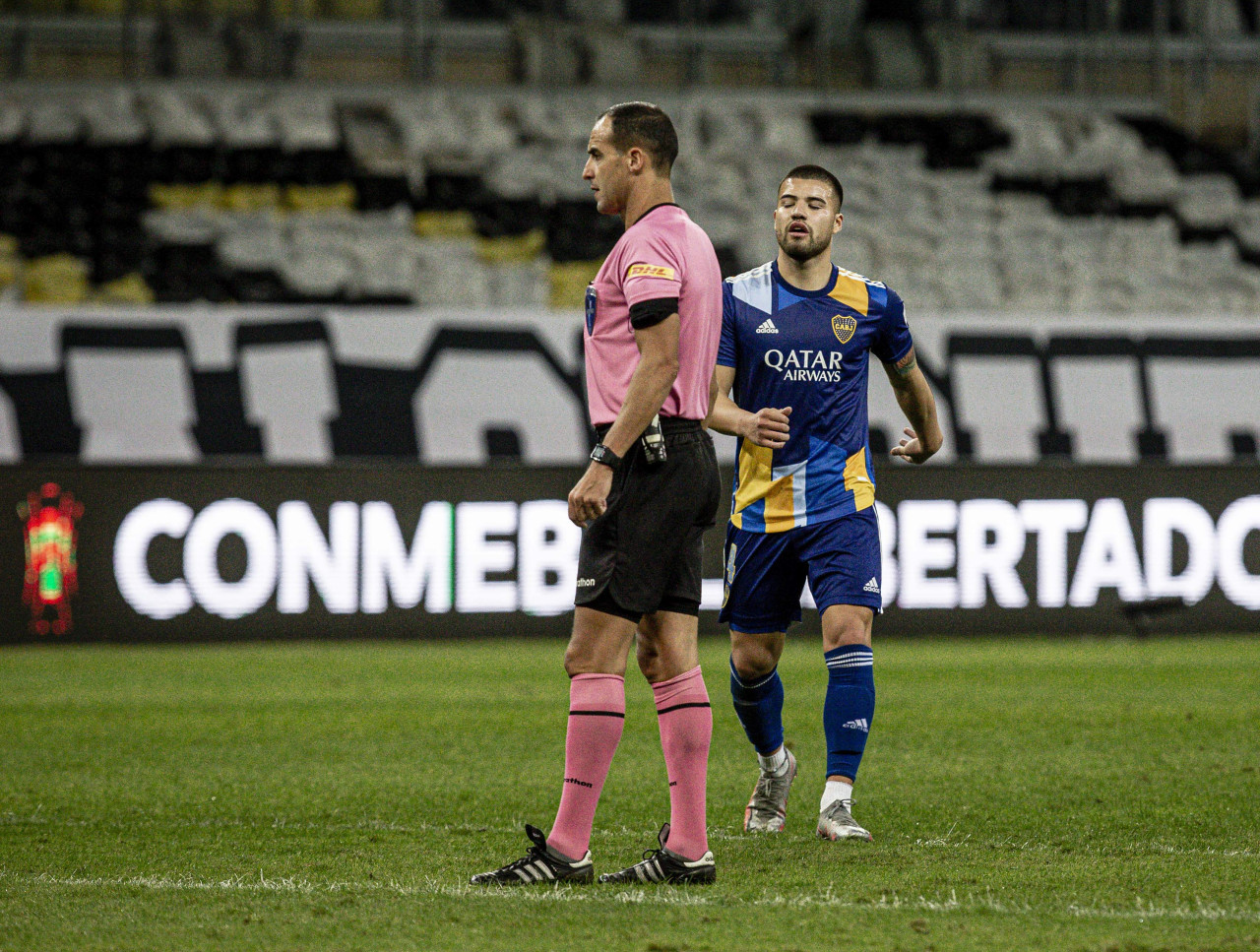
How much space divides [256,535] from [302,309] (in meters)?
2.55

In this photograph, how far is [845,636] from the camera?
5.58 m

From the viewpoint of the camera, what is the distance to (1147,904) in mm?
4352

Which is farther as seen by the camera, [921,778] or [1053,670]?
[1053,670]

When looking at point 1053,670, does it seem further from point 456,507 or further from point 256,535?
point 256,535


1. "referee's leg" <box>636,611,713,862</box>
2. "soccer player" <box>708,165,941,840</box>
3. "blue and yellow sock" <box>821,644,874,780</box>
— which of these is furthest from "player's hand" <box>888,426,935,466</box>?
"referee's leg" <box>636,611,713,862</box>

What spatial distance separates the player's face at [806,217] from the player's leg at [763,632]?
0.95m

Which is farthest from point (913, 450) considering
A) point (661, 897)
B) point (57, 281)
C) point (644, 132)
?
point (57, 281)

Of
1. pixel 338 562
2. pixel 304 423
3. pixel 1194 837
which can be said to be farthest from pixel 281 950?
pixel 304 423

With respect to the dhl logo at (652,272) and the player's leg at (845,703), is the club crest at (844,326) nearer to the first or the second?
the player's leg at (845,703)

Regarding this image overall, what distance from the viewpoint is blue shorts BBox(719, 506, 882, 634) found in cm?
563

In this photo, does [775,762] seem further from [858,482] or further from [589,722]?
[589,722]

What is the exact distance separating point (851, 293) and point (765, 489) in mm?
727

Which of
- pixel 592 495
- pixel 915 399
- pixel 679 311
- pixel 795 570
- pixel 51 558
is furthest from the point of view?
pixel 51 558

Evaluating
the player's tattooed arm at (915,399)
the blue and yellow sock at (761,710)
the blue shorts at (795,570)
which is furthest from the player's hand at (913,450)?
the blue and yellow sock at (761,710)
